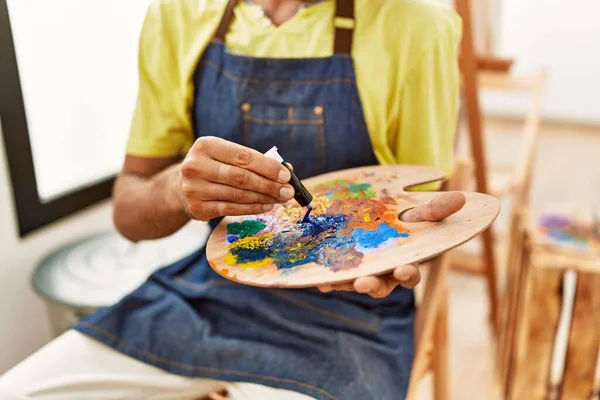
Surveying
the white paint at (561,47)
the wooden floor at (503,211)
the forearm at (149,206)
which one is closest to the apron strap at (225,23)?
the forearm at (149,206)

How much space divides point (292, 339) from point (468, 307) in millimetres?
1345

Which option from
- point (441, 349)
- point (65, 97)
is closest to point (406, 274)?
point (441, 349)

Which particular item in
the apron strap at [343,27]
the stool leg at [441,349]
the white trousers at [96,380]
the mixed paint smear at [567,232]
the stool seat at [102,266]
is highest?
the apron strap at [343,27]

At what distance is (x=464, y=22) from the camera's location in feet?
3.78

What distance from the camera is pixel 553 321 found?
1.26 meters

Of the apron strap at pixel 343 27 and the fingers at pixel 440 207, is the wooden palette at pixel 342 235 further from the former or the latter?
the apron strap at pixel 343 27

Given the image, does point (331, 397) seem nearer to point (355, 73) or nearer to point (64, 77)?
Answer: point (355, 73)

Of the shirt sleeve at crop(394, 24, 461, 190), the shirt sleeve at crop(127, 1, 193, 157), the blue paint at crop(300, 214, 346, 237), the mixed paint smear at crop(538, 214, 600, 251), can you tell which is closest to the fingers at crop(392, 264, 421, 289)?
the blue paint at crop(300, 214, 346, 237)

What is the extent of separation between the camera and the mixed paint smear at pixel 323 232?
0.72 m

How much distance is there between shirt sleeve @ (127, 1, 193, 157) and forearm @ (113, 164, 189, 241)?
0.22ft

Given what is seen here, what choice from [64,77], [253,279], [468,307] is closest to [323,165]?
[253,279]

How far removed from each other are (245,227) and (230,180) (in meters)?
0.09

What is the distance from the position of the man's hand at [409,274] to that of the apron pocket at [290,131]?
0.28 meters

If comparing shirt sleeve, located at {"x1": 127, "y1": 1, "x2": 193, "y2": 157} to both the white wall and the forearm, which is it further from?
the white wall
